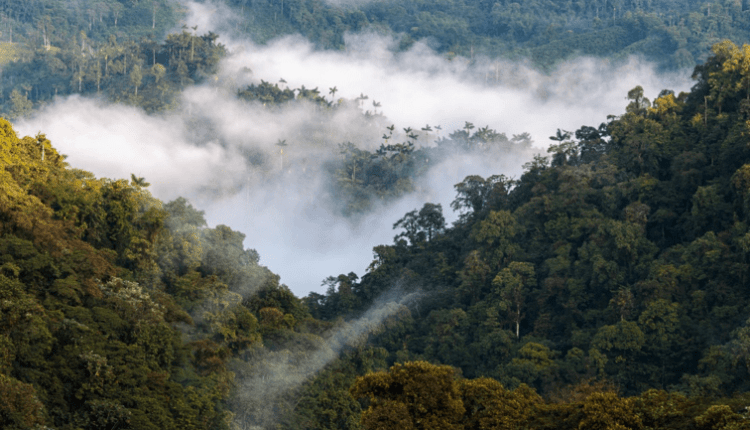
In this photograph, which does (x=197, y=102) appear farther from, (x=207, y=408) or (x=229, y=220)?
(x=207, y=408)

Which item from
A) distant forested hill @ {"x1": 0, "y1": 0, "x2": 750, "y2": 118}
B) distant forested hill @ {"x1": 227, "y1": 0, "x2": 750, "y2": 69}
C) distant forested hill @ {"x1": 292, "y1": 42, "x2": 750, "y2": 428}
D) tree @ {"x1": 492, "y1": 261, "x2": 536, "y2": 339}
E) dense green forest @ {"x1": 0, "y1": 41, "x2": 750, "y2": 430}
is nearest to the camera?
dense green forest @ {"x1": 0, "y1": 41, "x2": 750, "y2": 430}

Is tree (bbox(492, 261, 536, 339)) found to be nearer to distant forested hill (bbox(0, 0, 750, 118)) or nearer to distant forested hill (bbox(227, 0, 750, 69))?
distant forested hill (bbox(0, 0, 750, 118))

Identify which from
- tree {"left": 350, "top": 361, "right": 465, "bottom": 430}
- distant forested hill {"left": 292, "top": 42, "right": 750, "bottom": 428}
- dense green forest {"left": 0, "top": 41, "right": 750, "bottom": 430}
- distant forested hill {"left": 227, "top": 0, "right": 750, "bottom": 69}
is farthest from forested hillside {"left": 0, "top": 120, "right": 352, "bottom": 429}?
distant forested hill {"left": 227, "top": 0, "right": 750, "bottom": 69}

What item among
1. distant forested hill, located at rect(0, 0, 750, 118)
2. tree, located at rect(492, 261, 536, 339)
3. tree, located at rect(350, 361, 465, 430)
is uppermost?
distant forested hill, located at rect(0, 0, 750, 118)

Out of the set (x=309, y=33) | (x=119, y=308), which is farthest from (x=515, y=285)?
(x=309, y=33)

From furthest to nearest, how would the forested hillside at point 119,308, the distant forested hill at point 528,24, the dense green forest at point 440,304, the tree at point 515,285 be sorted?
1. the distant forested hill at point 528,24
2. the tree at point 515,285
3. the forested hillside at point 119,308
4. the dense green forest at point 440,304

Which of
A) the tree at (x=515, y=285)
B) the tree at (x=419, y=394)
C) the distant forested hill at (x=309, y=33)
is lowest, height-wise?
the tree at (x=515, y=285)

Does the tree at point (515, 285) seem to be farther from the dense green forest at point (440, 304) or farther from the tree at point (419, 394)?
the tree at point (419, 394)

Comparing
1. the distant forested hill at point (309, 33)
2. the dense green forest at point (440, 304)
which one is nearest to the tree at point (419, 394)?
the dense green forest at point (440, 304)

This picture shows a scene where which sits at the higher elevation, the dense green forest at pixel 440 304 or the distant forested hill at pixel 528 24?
the distant forested hill at pixel 528 24

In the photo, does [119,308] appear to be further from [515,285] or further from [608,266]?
[608,266]
